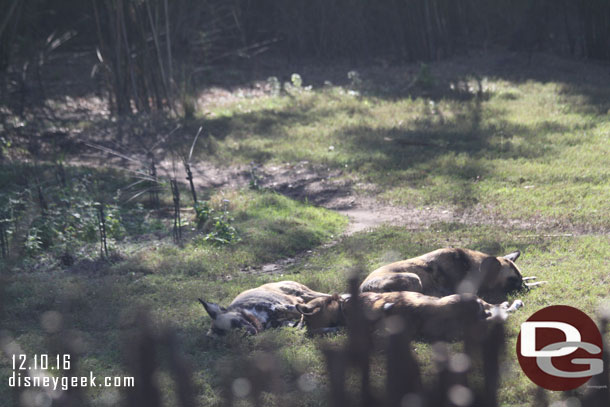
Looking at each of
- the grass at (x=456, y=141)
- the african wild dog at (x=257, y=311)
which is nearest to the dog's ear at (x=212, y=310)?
the african wild dog at (x=257, y=311)

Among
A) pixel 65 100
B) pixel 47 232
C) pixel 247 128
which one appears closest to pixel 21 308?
pixel 47 232

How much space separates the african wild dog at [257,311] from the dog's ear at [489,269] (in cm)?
124

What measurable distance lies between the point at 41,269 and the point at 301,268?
2.53 m

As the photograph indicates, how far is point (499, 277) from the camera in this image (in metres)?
5.01

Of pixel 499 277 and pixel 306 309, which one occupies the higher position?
pixel 306 309

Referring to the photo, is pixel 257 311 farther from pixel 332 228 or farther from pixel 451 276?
pixel 332 228

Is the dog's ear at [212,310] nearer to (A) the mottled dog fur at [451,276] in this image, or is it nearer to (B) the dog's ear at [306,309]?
(B) the dog's ear at [306,309]

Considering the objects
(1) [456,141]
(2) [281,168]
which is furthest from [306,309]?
(1) [456,141]

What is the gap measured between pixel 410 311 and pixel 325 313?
1.97ft

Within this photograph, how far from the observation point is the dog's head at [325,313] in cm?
462

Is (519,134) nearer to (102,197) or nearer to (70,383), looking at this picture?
(102,197)

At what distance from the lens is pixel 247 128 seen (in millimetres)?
12359

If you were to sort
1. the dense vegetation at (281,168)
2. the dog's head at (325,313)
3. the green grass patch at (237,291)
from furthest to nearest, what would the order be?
the dense vegetation at (281,168), the dog's head at (325,313), the green grass patch at (237,291)

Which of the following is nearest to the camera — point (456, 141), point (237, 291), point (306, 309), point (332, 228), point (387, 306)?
point (387, 306)
